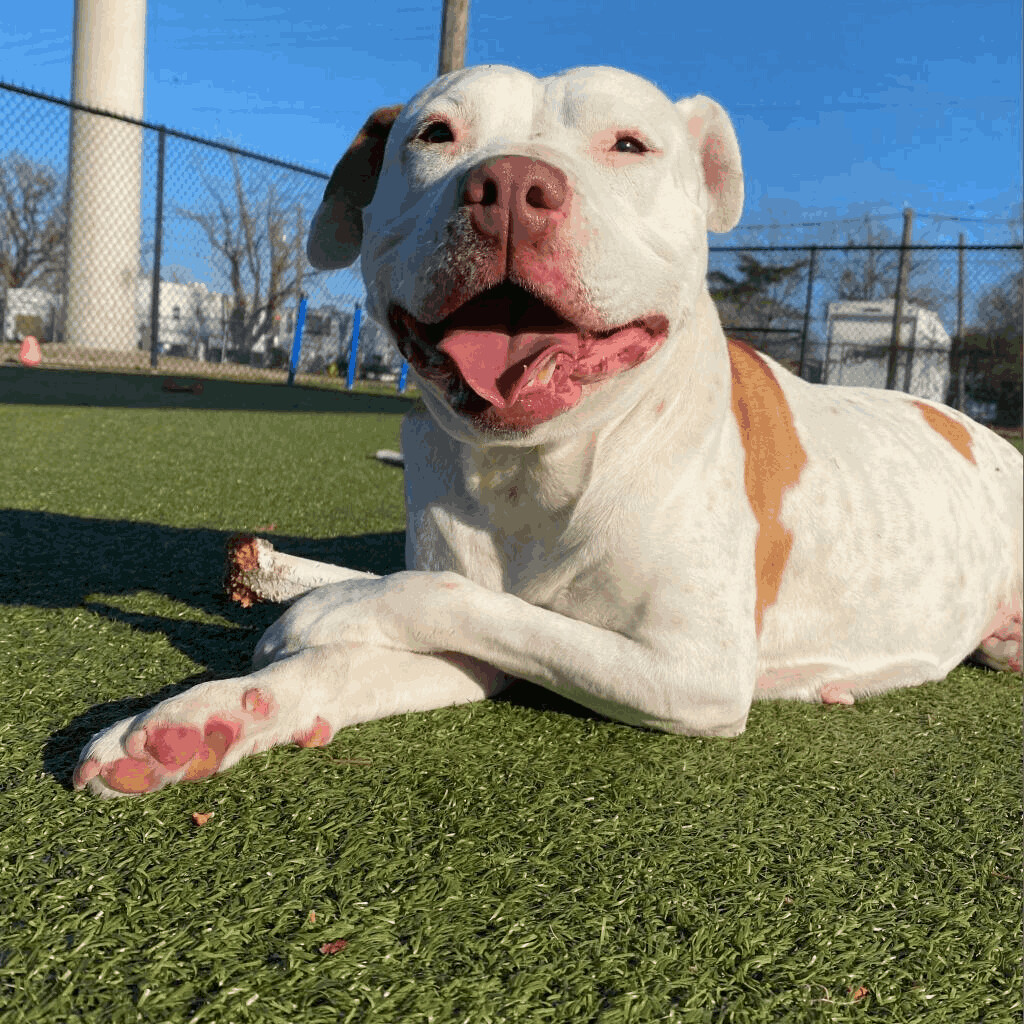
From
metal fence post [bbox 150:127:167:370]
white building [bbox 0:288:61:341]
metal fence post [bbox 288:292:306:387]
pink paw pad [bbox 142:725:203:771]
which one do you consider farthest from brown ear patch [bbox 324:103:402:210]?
white building [bbox 0:288:61:341]

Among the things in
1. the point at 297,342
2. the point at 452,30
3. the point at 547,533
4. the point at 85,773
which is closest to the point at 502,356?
the point at 547,533

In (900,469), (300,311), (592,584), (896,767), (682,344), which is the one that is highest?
(300,311)

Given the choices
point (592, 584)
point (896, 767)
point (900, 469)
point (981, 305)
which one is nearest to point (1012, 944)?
point (896, 767)

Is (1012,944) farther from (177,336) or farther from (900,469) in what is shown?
(177,336)

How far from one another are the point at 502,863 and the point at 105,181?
16341 millimetres

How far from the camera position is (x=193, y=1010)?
1022 mm

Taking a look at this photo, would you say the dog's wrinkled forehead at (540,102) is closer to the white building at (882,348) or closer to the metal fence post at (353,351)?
the white building at (882,348)

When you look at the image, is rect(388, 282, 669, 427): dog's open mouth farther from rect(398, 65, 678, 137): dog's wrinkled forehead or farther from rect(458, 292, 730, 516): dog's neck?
rect(398, 65, 678, 137): dog's wrinkled forehead

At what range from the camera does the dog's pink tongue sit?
1751mm

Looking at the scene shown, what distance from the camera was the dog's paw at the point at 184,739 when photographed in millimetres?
1493

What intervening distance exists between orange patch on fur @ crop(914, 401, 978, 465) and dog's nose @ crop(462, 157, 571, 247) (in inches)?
67.4

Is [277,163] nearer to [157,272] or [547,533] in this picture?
[157,272]

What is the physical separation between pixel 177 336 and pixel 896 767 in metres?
16.4

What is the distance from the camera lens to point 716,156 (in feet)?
7.53
